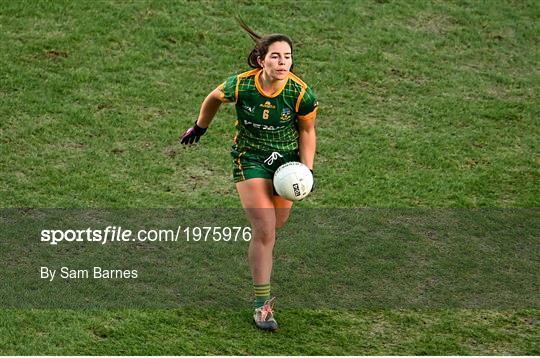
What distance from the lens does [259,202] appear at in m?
9.56

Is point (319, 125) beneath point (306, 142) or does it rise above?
above

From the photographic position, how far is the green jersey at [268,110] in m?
9.56

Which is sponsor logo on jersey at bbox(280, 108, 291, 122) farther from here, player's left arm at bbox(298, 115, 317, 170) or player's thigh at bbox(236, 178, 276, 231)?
player's thigh at bbox(236, 178, 276, 231)

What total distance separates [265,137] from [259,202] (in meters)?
0.52

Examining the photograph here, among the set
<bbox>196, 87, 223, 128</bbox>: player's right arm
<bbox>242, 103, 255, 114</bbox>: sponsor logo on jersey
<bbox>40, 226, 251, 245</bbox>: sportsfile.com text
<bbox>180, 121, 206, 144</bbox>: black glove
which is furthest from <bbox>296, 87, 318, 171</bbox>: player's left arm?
<bbox>40, 226, 251, 245</bbox>: sportsfile.com text

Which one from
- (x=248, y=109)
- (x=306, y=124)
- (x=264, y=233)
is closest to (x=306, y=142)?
(x=306, y=124)

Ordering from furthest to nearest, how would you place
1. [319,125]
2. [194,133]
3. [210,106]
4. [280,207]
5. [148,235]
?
1. [319,125]
2. [148,235]
3. [194,133]
4. [210,106]
5. [280,207]

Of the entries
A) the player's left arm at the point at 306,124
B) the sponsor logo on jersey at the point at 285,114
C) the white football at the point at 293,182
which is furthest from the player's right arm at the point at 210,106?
the white football at the point at 293,182

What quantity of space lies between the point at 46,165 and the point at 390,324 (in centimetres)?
417

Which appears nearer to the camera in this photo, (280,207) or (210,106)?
(280,207)

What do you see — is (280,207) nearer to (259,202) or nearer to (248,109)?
(259,202)

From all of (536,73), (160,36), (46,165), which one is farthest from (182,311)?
(536,73)

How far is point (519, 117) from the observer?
13.8 meters

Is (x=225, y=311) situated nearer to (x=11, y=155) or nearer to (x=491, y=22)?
(x=11, y=155)
